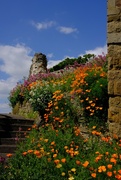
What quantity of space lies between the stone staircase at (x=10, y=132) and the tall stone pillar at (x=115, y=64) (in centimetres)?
270

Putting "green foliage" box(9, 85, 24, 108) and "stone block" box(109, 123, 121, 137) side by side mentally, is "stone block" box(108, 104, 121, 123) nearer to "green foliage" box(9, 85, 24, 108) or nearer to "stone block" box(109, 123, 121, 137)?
"stone block" box(109, 123, 121, 137)

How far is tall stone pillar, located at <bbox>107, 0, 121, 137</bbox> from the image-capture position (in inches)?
264

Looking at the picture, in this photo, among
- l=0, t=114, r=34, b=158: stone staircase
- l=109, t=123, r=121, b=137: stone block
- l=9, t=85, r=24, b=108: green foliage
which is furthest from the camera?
l=9, t=85, r=24, b=108: green foliage

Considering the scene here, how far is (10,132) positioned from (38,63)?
833 centimetres

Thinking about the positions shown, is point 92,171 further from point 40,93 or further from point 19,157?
point 40,93

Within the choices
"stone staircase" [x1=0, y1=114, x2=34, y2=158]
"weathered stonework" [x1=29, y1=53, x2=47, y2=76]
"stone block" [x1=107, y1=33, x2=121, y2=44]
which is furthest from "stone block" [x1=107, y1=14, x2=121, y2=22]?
"weathered stonework" [x1=29, y1=53, x2=47, y2=76]

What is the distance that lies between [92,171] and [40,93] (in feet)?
22.1

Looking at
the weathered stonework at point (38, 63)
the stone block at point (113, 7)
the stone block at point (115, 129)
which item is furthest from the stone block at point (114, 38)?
the weathered stonework at point (38, 63)

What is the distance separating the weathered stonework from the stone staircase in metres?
6.65

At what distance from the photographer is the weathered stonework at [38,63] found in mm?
18328

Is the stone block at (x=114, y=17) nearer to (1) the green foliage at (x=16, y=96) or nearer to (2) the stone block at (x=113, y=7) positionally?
(2) the stone block at (x=113, y=7)

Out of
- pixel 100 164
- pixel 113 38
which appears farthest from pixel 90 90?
pixel 100 164

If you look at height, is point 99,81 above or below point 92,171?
above

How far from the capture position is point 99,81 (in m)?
9.58
